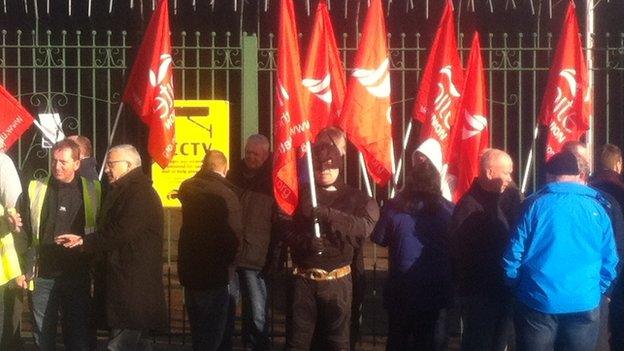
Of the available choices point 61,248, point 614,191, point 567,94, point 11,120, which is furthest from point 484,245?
point 11,120

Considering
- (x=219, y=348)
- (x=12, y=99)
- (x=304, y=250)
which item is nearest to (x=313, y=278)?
(x=304, y=250)

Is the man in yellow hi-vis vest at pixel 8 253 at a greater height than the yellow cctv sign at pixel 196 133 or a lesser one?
lesser

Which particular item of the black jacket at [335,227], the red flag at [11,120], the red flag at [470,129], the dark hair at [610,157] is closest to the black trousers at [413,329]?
the black jacket at [335,227]

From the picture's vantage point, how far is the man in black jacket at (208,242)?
27.9 feet

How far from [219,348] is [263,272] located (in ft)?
2.07

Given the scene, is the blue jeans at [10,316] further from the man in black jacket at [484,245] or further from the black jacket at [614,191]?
the black jacket at [614,191]

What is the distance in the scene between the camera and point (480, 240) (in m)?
7.85

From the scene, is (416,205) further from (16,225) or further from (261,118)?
(261,118)

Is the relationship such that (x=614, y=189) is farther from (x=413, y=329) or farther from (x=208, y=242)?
(x=208, y=242)

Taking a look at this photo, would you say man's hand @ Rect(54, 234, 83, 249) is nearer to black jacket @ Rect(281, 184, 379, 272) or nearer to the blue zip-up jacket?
black jacket @ Rect(281, 184, 379, 272)

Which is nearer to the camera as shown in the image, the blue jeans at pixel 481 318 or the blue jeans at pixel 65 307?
the blue jeans at pixel 481 318

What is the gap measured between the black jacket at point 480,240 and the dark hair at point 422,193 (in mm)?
187

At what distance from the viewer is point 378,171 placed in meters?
9.27

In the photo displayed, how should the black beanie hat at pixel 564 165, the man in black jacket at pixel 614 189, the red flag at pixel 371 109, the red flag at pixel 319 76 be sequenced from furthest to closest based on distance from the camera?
the red flag at pixel 371 109, the red flag at pixel 319 76, the man in black jacket at pixel 614 189, the black beanie hat at pixel 564 165
